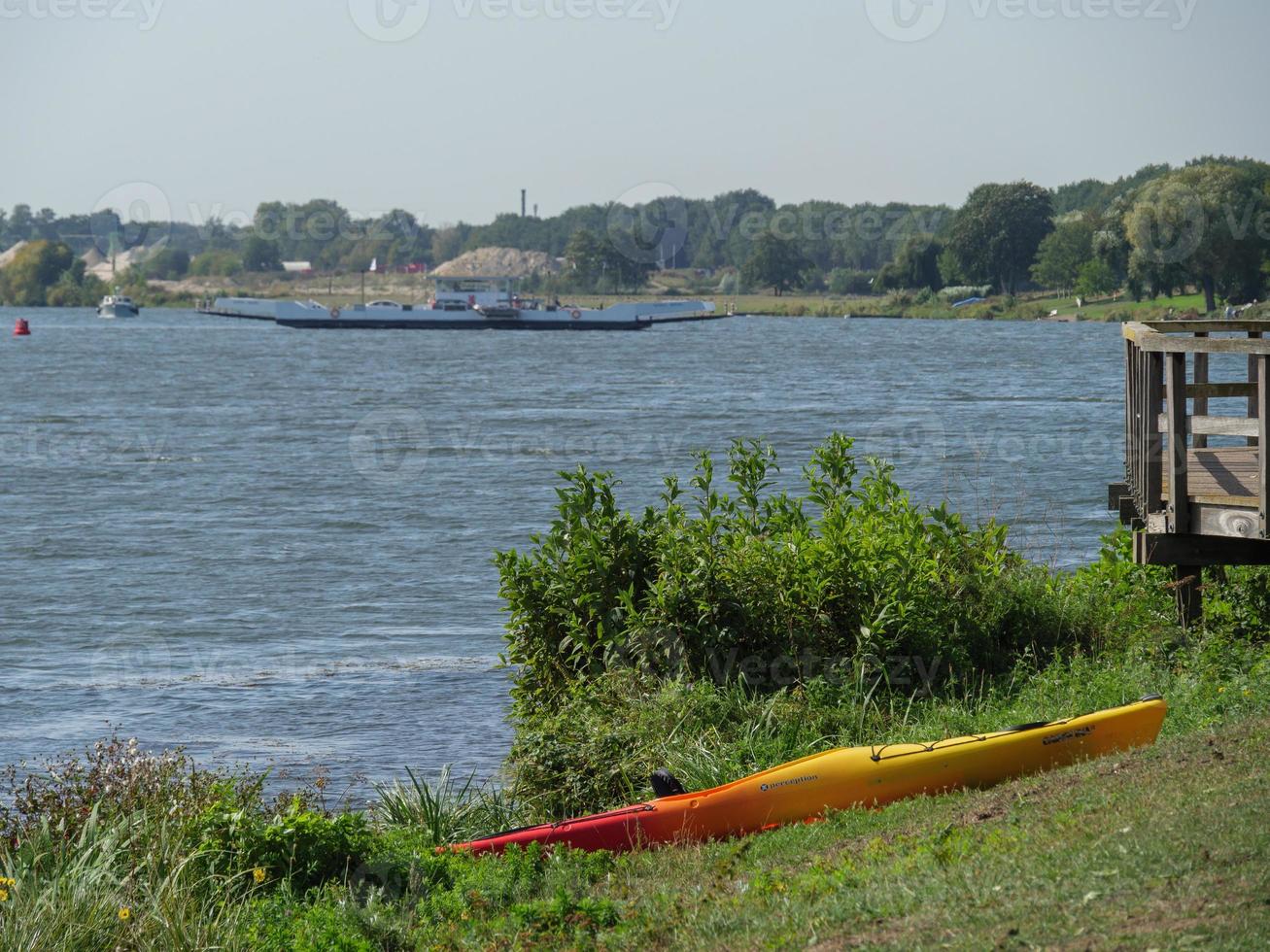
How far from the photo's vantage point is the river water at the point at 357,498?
1650cm

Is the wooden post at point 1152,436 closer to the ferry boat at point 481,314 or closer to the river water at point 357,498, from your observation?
the river water at point 357,498

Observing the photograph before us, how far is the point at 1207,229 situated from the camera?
11600 centimetres

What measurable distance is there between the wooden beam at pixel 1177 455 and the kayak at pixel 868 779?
246 cm

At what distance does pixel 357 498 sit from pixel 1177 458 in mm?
26633

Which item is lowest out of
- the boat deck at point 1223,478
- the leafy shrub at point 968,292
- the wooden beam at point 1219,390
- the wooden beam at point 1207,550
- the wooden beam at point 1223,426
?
the wooden beam at point 1207,550

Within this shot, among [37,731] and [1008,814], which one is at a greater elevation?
[1008,814]

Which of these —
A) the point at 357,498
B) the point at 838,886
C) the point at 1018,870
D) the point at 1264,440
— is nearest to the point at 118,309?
the point at 357,498

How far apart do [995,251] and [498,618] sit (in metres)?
157

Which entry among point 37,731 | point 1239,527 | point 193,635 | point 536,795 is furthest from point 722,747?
point 193,635

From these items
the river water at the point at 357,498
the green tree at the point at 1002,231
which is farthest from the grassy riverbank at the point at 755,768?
the green tree at the point at 1002,231

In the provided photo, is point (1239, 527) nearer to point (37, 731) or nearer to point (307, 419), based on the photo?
point (37, 731)

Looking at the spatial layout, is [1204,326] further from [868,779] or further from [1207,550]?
[868,779]

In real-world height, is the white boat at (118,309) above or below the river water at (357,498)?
above

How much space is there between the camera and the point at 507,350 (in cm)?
11256
